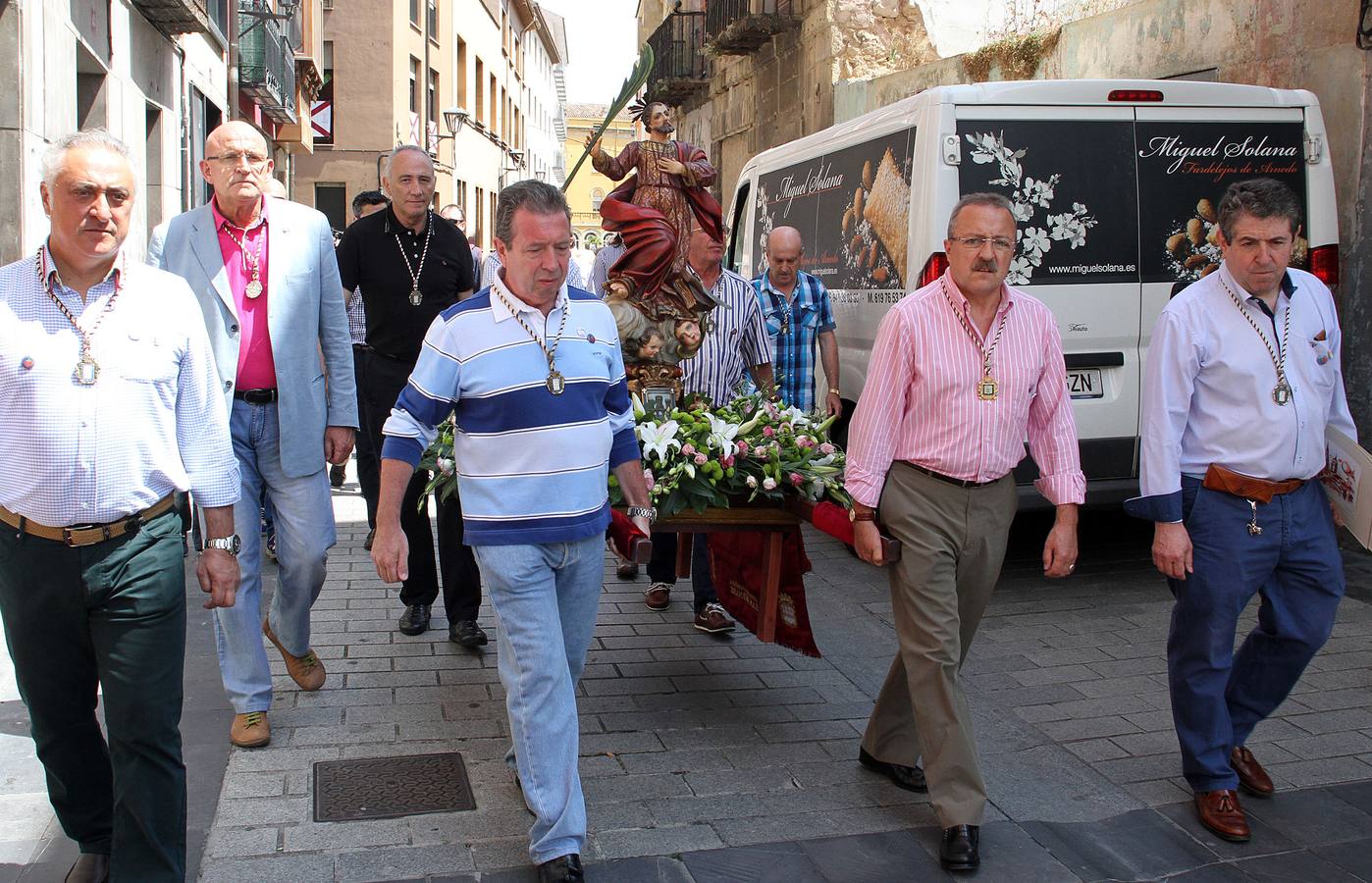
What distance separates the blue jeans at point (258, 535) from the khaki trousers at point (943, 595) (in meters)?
2.13

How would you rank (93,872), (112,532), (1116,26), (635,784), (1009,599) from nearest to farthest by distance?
(112,532) < (93,872) < (635,784) < (1009,599) < (1116,26)

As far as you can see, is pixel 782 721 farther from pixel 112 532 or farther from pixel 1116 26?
pixel 1116 26

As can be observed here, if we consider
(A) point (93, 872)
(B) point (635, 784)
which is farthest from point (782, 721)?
(A) point (93, 872)

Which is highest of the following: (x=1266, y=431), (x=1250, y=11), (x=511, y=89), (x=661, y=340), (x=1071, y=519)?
(x=511, y=89)

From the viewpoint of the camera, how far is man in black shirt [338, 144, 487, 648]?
5973 mm

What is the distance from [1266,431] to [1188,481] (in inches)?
11.1

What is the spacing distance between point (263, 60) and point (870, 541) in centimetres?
1894

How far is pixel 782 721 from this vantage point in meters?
5.13

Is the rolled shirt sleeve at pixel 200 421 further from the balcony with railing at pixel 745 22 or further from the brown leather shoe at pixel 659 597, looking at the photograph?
the balcony with railing at pixel 745 22

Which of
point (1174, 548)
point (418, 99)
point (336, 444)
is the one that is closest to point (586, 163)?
point (418, 99)

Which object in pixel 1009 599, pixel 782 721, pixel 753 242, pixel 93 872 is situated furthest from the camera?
pixel 753 242

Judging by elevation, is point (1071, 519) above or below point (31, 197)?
below

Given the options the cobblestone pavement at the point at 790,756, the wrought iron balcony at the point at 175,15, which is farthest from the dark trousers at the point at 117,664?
the wrought iron balcony at the point at 175,15

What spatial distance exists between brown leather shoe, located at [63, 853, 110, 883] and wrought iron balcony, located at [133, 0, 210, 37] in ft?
A: 38.9
